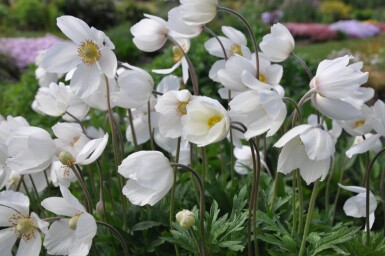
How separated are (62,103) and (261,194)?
0.77 m

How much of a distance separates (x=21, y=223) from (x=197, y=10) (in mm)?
842

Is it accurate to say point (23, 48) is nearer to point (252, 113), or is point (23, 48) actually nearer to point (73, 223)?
point (73, 223)

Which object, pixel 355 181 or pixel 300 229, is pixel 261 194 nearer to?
pixel 300 229

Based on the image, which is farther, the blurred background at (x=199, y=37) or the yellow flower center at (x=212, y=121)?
the blurred background at (x=199, y=37)

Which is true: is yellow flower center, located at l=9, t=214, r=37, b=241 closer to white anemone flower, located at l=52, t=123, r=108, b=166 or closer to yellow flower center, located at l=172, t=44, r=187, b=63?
white anemone flower, located at l=52, t=123, r=108, b=166

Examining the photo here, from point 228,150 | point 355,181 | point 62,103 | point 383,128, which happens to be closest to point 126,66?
point 62,103

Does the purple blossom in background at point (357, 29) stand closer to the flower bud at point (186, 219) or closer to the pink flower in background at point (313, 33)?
the pink flower in background at point (313, 33)

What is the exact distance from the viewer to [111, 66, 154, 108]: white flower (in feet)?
5.73

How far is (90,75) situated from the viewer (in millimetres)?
1690

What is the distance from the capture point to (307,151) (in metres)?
1.35

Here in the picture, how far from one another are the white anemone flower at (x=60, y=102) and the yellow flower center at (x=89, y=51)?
0.29 meters

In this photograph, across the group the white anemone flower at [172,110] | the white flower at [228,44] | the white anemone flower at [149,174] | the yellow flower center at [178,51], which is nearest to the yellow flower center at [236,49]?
the white flower at [228,44]

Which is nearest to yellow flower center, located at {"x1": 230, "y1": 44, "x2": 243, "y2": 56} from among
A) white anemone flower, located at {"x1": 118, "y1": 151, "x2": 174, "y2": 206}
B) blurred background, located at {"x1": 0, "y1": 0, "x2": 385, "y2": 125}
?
white anemone flower, located at {"x1": 118, "y1": 151, "x2": 174, "y2": 206}

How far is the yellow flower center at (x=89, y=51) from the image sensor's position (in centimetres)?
166
